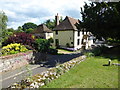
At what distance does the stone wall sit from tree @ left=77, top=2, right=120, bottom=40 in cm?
951

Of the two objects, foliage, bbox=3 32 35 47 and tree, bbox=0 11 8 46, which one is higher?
tree, bbox=0 11 8 46

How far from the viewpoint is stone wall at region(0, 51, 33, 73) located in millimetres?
9534

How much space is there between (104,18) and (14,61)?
40.8 ft

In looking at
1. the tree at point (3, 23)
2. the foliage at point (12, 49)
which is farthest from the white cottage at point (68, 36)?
the foliage at point (12, 49)

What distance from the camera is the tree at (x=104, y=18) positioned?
13.3 meters

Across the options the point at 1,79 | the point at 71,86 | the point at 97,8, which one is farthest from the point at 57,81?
the point at 97,8

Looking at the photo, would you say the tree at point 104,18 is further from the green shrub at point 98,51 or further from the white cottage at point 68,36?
the white cottage at point 68,36

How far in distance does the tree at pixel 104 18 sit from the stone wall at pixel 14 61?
9.51 meters

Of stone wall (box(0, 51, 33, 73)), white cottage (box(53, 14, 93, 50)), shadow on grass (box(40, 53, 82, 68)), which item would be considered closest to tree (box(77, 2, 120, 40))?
shadow on grass (box(40, 53, 82, 68))

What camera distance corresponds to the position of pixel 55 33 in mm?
31938

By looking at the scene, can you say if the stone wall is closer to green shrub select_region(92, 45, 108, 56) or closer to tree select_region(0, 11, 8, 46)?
green shrub select_region(92, 45, 108, 56)

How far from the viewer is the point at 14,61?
1054 cm

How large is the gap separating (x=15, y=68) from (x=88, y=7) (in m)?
13.8

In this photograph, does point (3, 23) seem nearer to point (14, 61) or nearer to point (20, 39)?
point (20, 39)
